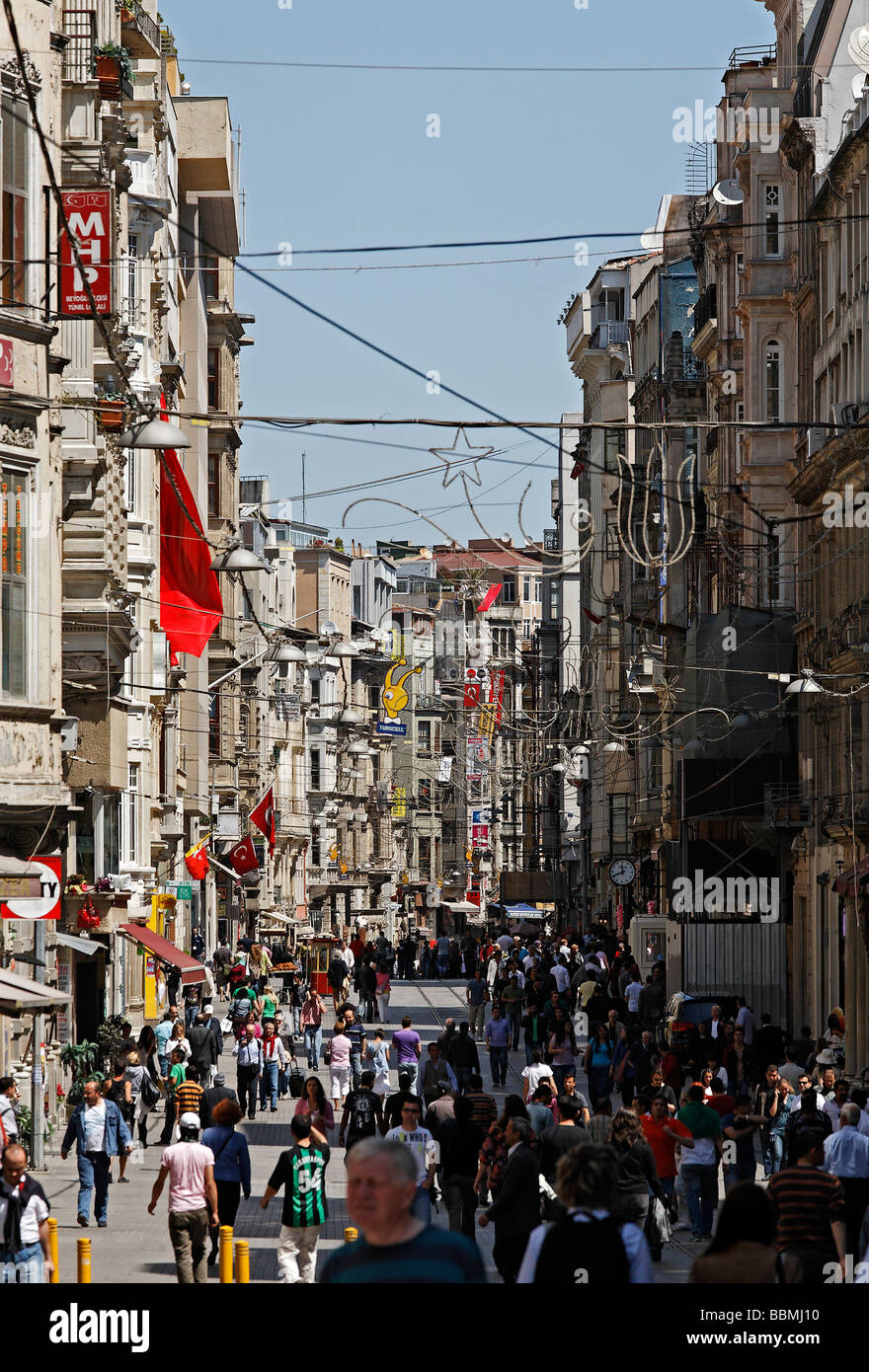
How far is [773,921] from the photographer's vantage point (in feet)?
151

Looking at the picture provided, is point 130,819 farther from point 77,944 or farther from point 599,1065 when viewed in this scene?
point 599,1065

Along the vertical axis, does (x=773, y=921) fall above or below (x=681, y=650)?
below

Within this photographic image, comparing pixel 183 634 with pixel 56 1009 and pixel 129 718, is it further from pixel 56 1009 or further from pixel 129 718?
pixel 56 1009

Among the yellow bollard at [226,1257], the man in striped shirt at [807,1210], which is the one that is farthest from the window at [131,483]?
the man in striped shirt at [807,1210]

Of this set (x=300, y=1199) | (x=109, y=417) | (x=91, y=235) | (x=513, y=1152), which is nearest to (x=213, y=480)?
(x=109, y=417)

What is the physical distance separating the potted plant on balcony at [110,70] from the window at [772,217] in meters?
20.4

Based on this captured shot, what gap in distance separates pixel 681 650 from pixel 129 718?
66.4 ft

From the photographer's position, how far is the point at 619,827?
269ft

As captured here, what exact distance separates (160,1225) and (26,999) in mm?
3331

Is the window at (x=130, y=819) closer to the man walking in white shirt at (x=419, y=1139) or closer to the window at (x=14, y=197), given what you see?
the window at (x=14, y=197)

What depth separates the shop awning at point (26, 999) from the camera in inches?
739

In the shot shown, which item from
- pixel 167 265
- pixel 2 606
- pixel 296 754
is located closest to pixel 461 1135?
A: pixel 2 606

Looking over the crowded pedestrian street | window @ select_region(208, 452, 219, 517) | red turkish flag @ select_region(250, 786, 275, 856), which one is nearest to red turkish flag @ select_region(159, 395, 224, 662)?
the crowded pedestrian street

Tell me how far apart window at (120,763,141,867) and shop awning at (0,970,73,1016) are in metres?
24.4
